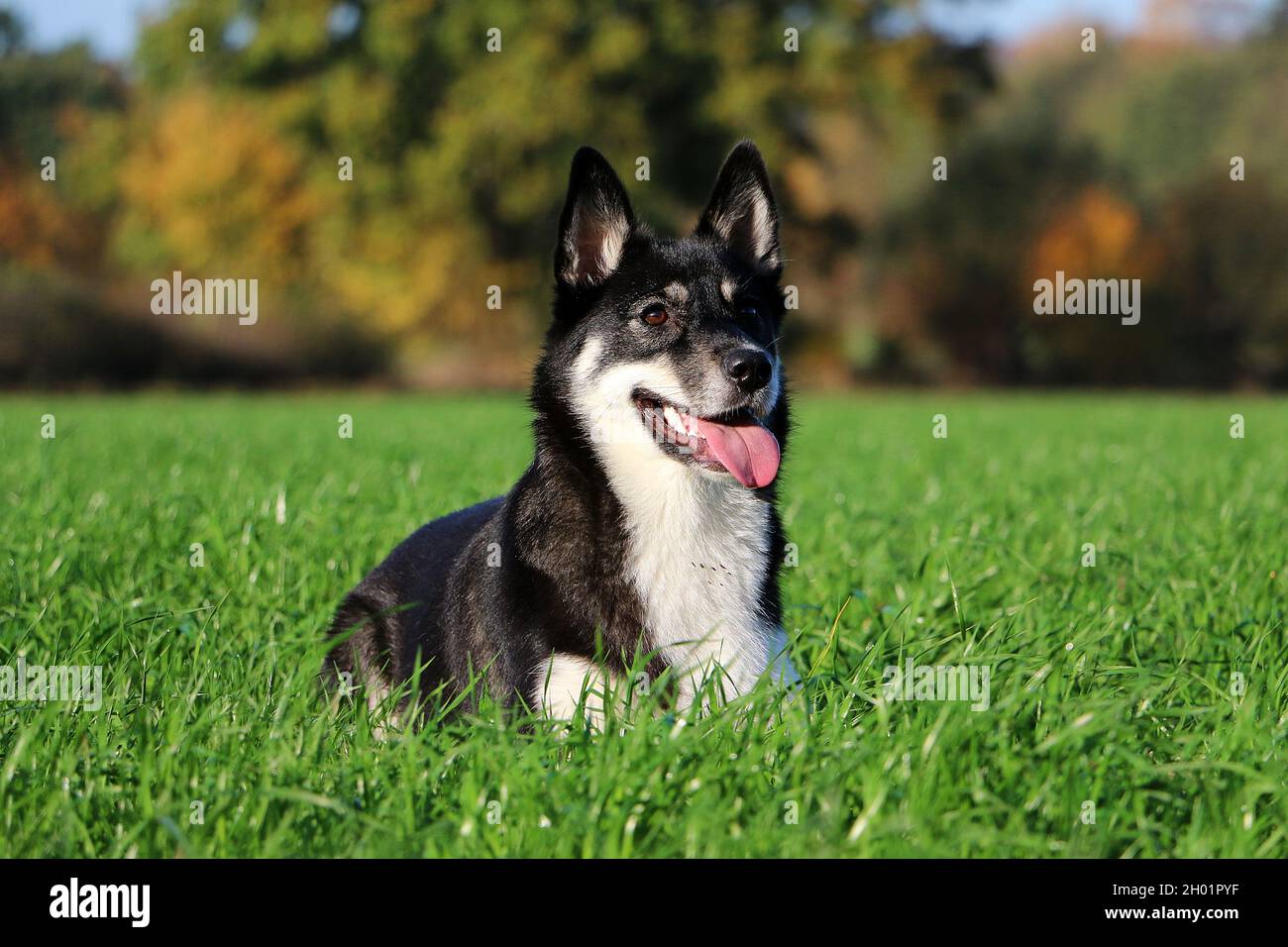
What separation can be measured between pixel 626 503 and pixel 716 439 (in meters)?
0.39

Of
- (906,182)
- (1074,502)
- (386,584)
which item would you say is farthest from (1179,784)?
(906,182)

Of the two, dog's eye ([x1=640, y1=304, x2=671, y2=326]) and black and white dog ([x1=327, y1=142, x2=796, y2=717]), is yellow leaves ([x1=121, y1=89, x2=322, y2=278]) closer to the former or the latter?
black and white dog ([x1=327, y1=142, x2=796, y2=717])

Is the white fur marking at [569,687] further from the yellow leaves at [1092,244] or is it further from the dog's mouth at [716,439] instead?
the yellow leaves at [1092,244]

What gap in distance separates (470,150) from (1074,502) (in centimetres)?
2511

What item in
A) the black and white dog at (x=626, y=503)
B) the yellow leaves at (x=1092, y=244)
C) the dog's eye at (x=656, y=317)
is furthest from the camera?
the yellow leaves at (x=1092, y=244)

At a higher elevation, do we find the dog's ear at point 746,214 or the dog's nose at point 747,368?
the dog's ear at point 746,214

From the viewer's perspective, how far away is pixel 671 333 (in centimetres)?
403

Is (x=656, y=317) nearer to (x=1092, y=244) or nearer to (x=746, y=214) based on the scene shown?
(x=746, y=214)

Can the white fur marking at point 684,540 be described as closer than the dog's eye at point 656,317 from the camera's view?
Yes

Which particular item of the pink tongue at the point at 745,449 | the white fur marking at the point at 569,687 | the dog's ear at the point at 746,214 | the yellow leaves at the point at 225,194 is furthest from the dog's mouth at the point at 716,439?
the yellow leaves at the point at 225,194

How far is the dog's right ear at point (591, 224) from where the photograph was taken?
4.11 metres

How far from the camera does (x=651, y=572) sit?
369 cm

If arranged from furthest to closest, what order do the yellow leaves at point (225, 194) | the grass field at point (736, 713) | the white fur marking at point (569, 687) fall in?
1. the yellow leaves at point (225, 194)
2. the white fur marking at point (569, 687)
3. the grass field at point (736, 713)
